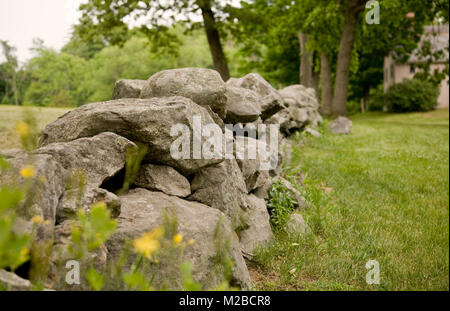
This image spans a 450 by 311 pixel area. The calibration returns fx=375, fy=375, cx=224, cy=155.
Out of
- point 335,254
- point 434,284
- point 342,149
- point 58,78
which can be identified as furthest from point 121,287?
point 58,78

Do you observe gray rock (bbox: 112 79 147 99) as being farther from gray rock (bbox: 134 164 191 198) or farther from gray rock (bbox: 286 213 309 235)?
gray rock (bbox: 286 213 309 235)

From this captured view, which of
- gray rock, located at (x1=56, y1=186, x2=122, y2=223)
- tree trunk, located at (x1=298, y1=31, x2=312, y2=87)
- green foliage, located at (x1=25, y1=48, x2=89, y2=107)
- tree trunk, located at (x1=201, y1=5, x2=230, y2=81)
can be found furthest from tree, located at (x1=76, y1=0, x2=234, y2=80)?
green foliage, located at (x1=25, y1=48, x2=89, y2=107)

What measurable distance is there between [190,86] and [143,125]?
133 centimetres

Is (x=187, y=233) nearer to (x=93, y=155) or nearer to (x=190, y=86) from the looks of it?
(x=93, y=155)

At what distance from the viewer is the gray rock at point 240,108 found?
20.6 ft

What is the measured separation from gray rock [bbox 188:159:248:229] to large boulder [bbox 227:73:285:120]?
413 centimetres

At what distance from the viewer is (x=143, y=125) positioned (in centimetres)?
361

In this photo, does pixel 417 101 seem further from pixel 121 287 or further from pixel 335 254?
pixel 121 287

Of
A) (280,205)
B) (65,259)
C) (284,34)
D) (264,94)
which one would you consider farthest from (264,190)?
(284,34)

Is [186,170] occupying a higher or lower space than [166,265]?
higher

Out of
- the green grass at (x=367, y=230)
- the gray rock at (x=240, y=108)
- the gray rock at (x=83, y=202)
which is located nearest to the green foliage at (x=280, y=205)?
the green grass at (x=367, y=230)

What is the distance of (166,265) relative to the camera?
2729 millimetres

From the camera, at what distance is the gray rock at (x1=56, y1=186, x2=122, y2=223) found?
270 centimetres
